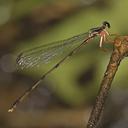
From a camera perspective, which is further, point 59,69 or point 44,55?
point 59,69

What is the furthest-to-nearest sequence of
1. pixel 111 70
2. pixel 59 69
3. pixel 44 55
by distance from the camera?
pixel 59 69 → pixel 44 55 → pixel 111 70

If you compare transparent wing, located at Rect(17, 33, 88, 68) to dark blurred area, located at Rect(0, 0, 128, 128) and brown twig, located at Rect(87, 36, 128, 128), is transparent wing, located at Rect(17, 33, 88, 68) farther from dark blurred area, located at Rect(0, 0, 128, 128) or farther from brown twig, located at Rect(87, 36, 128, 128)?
dark blurred area, located at Rect(0, 0, 128, 128)

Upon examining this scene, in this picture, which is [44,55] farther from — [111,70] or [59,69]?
[59,69]

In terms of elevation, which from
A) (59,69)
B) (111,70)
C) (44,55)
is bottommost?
(111,70)

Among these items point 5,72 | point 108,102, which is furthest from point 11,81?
point 108,102

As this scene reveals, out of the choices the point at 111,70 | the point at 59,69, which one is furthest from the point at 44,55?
the point at 59,69

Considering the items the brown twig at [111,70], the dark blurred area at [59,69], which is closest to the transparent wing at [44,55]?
the brown twig at [111,70]

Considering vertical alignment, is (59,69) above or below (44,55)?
above

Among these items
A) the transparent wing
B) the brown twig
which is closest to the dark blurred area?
the transparent wing

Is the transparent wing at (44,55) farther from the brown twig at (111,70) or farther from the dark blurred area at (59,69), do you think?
the dark blurred area at (59,69)
